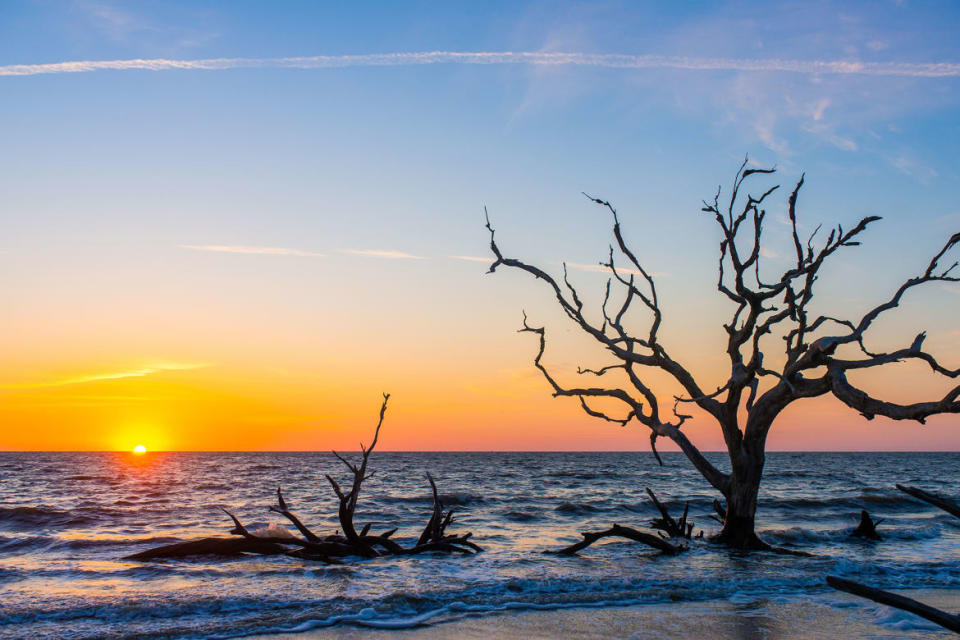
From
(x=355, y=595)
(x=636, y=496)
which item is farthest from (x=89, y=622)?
(x=636, y=496)

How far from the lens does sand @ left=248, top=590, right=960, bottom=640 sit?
855cm

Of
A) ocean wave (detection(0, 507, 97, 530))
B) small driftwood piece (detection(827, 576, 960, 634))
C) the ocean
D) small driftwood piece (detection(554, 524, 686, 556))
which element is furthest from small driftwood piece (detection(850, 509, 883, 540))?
ocean wave (detection(0, 507, 97, 530))

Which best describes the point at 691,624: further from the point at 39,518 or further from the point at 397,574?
→ the point at 39,518

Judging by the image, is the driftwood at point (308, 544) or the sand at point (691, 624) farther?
the driftwood at point (308, 544)

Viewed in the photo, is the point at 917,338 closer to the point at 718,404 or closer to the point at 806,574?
the point at 718,404

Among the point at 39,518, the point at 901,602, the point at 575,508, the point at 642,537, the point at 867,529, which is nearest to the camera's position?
the point at 901,602

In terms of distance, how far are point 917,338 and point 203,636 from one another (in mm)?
11349

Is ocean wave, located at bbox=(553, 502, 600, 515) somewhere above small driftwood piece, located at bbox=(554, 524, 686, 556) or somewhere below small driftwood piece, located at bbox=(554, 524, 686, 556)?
below

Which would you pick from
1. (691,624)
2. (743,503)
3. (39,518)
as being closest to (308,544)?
(691,624)

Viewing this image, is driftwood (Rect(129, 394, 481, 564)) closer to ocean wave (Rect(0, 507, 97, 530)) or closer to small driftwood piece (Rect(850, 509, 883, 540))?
ocean wave (Rect(0, 507, 97, 530))

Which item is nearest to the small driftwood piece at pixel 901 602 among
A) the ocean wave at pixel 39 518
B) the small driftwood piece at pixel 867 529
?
the small driftwood piece at pixel 867 529

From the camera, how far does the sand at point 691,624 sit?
8.55 metres

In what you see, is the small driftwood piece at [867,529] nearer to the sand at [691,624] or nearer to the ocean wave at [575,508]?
the sand at [691,624]

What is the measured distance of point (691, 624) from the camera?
9031mm
